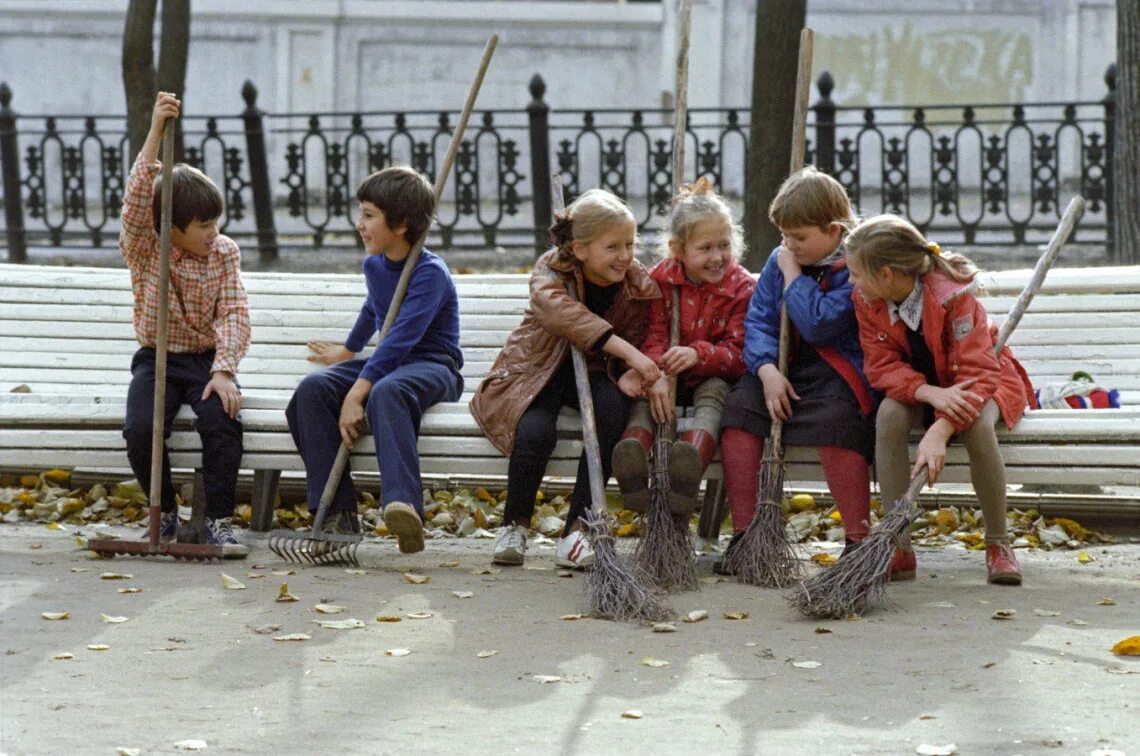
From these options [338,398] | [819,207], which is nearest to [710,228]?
[819,207]

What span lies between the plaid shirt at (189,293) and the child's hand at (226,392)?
0.04 metres

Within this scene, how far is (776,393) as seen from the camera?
4926 millimetres

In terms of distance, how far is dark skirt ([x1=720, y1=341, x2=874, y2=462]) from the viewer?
4.87 metres

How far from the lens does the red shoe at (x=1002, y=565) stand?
4.83 m

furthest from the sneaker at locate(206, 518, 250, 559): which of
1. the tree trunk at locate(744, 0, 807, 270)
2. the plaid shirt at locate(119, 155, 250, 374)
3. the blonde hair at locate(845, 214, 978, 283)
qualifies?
the tree trunk at locate(744, 0, 807, 270)

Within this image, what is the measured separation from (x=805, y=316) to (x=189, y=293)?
6.52ft

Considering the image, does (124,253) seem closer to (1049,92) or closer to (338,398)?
(338,398)

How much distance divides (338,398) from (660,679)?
5.88 feet

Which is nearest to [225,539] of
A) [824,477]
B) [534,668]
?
[534,668]

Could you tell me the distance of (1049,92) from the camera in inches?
650

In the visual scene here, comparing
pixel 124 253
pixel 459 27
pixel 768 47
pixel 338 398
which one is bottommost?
pixel 338 398

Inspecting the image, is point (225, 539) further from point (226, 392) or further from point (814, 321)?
point (814, 321)

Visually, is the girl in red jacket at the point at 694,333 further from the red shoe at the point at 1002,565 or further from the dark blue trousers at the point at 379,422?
the red shoe at the point at 1002,565

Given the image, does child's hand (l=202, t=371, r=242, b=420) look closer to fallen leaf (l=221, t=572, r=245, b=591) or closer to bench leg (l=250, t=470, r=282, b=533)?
bench leg (l=250, t=470, r=282, b=533)
